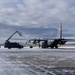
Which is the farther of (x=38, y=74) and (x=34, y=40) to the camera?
(x=34, y=40)

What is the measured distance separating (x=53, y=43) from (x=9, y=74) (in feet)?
214

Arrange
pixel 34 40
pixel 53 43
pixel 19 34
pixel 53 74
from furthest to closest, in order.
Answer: pixel 19 34 < pixel 34 40 < pixel 53 43 < pixel 53 74

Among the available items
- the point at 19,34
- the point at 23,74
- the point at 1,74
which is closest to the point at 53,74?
the point at 23,74

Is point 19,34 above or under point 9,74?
above

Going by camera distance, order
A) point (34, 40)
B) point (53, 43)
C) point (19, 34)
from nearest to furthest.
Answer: point (53, 43)
point (34, 40)
point (19, 34)

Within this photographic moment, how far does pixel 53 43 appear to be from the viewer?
7775 cm

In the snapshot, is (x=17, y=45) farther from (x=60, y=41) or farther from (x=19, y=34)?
(x=19, y=34)

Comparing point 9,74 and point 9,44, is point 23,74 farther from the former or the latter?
point 9,44

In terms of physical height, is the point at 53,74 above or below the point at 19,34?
below

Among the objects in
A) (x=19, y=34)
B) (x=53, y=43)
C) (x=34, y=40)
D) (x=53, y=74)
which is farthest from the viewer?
(x=19, y=34)

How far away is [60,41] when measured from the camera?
7794 cm

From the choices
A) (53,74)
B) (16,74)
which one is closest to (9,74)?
(16,74)

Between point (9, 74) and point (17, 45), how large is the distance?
68741mm

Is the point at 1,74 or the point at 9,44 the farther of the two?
the point at 9,44
